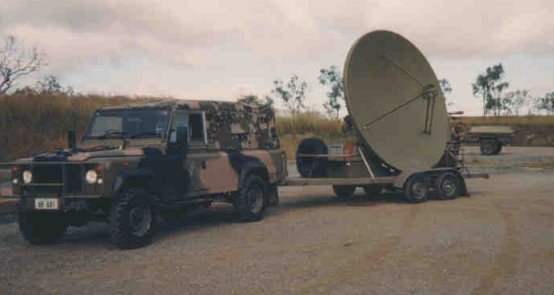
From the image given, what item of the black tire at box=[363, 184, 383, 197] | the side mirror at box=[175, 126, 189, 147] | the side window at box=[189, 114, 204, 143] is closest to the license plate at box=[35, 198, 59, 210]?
the side mirror at box=[175, 126, 189, 147]

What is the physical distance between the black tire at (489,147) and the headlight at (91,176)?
3418cm

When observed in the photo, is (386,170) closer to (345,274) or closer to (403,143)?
(403,143)

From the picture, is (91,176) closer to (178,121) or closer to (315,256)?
(178,121)

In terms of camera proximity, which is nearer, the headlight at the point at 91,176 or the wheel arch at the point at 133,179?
the headlight at the point at 91,176

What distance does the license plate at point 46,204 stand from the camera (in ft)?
28.0

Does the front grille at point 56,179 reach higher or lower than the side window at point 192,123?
lower

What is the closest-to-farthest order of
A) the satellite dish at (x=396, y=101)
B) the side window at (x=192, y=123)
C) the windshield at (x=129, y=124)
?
1. the windshield at (x=129, y=124)
2. the side window at (x=192, y=123)
3. the satellite dish at (x=396, y=101)

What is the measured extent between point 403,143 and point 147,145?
24.1 feet

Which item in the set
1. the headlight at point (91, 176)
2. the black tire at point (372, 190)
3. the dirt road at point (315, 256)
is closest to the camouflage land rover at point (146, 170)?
the headlight at point (91, 176)

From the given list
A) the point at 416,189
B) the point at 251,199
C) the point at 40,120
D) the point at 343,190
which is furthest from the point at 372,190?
the point at 40,120

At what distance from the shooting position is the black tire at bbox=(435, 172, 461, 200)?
14.8m

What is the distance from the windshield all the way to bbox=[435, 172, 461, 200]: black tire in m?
7.65

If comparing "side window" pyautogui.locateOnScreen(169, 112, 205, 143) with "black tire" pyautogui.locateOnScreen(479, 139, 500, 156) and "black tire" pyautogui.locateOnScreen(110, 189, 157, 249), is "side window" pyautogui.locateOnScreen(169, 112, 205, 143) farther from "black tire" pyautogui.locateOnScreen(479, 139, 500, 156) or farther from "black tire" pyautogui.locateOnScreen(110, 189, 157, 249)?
"black tire" pyautogui.locateOnScreen(479, 139, 500, 156)

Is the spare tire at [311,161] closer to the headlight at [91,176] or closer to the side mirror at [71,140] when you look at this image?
the side mirror at [71,140]
